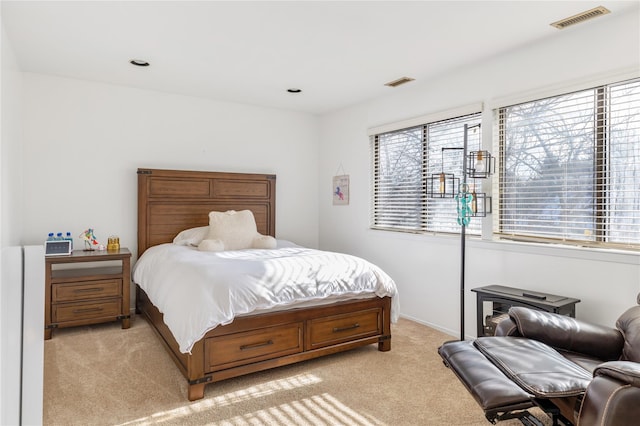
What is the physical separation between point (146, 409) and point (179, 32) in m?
2.52

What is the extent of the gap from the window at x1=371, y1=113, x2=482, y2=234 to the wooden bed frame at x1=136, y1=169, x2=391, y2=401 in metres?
1.11

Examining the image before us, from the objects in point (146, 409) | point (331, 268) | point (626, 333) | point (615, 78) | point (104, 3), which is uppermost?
point (104, 3)

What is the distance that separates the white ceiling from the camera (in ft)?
8.38

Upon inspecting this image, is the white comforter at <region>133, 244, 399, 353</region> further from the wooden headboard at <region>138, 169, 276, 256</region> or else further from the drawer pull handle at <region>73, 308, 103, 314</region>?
the wooden headboard at <region>138, 169, 276, 256</region>

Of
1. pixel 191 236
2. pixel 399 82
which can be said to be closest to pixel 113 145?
pixel 191 236

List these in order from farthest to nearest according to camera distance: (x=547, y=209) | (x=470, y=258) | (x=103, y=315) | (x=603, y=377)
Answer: (x=103, y=315)
(x=470, y=258)
(x=547, y=209)
(x=603, y=377)

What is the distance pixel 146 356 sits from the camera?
10.4ft

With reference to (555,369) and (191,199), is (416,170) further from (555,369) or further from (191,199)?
(555,369)

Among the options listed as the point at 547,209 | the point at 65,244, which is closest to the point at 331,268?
the point at 547,209

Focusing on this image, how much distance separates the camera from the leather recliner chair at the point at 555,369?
139cm

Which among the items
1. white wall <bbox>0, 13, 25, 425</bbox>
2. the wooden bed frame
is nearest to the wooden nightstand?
the wooden bed frame

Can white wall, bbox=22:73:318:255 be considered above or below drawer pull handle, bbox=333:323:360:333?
above

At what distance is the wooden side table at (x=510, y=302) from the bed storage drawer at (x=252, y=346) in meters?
1.39

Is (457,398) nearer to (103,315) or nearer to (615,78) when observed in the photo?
(615,78)
